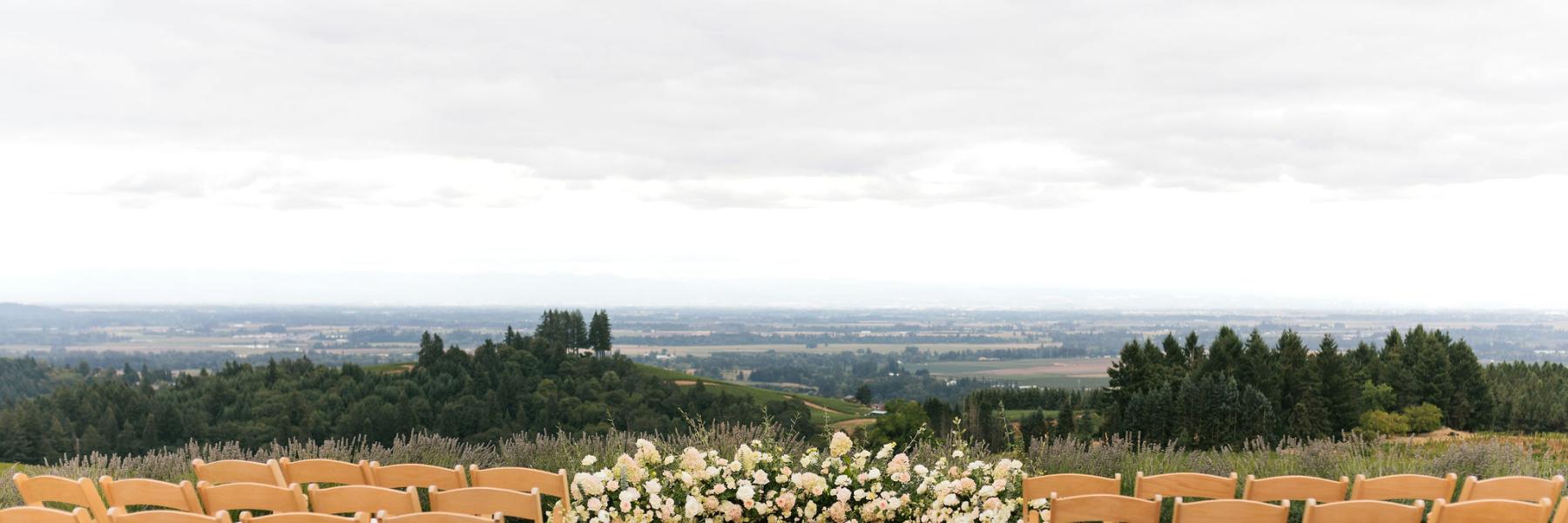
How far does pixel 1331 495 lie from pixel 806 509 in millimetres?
2889

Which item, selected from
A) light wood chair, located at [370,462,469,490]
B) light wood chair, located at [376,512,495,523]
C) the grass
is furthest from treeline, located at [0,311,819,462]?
light wood chair, located at [376,512,495,523]

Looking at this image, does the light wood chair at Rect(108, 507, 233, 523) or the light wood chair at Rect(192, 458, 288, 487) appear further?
the light wood chair at Rect(192, 458, 288, 487)

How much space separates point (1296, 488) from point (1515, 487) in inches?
43.9

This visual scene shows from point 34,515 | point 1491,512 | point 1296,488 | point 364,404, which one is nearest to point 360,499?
point 34,515

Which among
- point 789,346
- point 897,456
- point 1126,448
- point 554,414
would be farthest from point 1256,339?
point 789,346

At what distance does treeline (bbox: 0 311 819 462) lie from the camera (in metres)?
70.2

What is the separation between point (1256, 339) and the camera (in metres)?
45.6

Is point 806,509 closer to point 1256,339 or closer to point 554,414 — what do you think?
point 1256,339

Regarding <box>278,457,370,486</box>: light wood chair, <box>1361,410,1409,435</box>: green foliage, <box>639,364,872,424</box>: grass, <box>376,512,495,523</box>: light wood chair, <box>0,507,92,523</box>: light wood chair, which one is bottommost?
<box>639,364,872,424</box>: grass

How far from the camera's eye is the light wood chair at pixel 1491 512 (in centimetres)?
413

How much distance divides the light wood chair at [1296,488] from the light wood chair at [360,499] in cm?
428

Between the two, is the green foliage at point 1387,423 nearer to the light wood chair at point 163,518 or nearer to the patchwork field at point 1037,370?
the light wood chair at point 163,518

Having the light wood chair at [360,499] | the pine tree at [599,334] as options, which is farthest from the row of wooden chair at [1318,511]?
the pine tree at [599,334]

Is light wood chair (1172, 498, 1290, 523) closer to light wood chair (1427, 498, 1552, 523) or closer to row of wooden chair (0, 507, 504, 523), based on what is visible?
light wood chair (1427, 498, 1552, 523)
